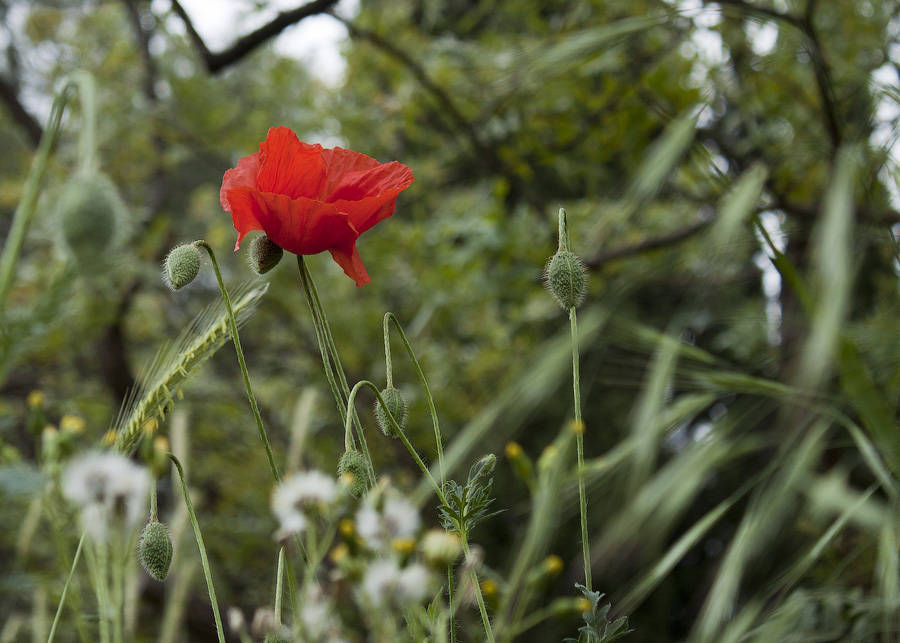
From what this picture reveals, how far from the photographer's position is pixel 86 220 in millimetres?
281

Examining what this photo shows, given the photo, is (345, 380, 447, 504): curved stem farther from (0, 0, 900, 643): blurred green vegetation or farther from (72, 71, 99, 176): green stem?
(0, 0, 900, 643): blurred green vegetation

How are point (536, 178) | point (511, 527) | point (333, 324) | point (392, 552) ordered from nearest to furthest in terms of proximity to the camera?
point (392, 552) → point (511, 527) → point (333, 324) → point (536, 178)

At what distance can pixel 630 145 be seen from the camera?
175cm

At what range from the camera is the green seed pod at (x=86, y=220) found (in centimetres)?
28

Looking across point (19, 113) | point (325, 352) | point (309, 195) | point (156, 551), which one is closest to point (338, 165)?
point (309, 195)

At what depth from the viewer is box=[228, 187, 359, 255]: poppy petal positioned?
16.0 inches

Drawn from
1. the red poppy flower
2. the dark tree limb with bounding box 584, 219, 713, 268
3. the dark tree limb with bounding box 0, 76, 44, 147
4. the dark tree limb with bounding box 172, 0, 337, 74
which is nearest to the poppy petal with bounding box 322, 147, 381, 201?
the red poppy flower

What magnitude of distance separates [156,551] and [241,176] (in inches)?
8.6

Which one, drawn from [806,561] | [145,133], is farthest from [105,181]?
[145,133]

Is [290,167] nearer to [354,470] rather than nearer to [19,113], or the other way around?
[354,470]

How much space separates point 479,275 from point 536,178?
0.82m

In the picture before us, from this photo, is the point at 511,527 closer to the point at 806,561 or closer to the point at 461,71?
the point at 461,71

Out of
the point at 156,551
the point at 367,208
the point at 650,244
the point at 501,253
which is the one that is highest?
the point at 367,208

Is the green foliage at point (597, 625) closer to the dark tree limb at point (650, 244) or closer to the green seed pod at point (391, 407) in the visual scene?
the green seed pod at point (391, 407)
